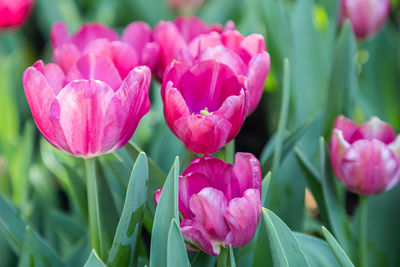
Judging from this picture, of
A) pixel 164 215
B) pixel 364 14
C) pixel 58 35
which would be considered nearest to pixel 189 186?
pixel 164 215

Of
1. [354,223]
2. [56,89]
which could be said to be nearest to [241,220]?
[56,89]

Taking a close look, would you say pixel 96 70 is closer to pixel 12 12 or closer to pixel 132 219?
pixel 132 219

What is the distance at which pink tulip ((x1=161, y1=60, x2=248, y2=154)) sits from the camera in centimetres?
62

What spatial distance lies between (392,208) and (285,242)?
1.33 feet

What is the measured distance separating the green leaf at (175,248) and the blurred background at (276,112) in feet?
0.97

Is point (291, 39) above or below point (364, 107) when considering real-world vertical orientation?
above

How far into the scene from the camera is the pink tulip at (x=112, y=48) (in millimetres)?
723

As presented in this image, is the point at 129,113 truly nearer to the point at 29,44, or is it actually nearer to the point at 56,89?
the point at 56,89

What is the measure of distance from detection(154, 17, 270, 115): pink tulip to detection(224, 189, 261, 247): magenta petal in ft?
0.56

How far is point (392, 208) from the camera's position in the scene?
96 centimetres

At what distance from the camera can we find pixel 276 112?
1.43 meters

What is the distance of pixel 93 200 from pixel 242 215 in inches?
7.9

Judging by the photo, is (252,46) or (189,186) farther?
(252,46)

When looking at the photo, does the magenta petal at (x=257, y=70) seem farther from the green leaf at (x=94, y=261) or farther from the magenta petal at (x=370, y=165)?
the green leaf at (x=94, y=261)
